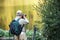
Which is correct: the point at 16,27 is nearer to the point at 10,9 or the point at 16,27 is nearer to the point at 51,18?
the point at 51,18

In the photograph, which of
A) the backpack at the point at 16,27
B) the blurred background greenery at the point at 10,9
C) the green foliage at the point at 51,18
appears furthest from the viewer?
the blurred background greenery at the point at 10,9

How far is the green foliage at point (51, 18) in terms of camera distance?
382 inches

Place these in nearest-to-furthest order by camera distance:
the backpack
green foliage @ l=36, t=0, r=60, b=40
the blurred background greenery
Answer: green foliage @ l=36, t=0, r=60, b=40 < the backpack < the blurred background greenery

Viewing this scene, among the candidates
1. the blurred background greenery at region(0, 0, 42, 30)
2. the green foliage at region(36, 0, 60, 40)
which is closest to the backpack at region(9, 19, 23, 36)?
the green foliage at region(36, 0, 60, 40)

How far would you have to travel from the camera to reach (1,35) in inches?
664

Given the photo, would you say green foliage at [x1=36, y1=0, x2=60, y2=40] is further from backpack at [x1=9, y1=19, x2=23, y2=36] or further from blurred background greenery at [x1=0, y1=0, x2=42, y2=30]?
blurred background greenery at [x1=0, y1=0, x2=42, y2=30]

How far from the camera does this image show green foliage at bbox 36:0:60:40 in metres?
9.70

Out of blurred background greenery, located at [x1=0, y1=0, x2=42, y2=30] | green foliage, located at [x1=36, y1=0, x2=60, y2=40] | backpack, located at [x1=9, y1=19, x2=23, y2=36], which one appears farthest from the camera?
blurred background greenery, located at [x1=0, y1=0, x2=42, y2=30]

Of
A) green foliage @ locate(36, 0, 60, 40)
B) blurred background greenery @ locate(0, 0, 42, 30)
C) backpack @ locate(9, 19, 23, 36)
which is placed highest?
green foliage @ locate(36, 0, 60, 40)

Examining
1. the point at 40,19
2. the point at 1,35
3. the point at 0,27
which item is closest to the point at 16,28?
the point at 40,19

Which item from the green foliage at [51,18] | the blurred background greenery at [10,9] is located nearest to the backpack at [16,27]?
the green foliage at [51,18]

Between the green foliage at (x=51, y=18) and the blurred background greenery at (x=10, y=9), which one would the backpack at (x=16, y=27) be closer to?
the green foliage at (x=51, y=18)

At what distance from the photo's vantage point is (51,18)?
32.3 feet

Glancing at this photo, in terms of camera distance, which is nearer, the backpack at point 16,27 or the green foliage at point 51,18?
the green foliage at point 51,18
